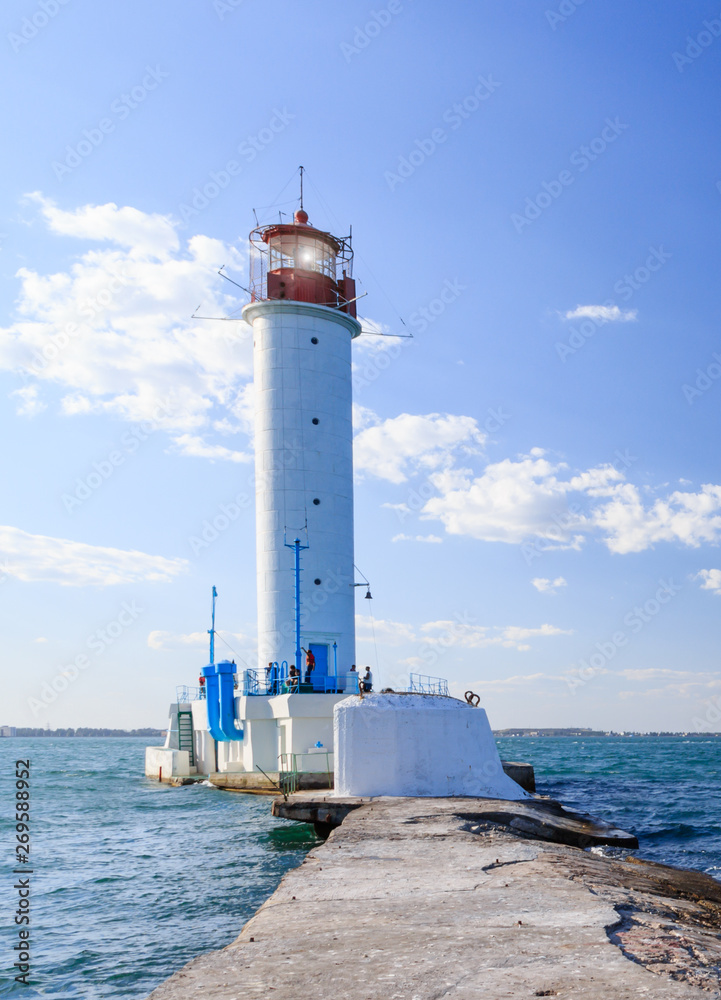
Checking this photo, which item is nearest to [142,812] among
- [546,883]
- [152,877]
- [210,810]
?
[210,810]

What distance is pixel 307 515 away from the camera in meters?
34.8

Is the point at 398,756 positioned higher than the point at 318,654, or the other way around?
the point at 318,654

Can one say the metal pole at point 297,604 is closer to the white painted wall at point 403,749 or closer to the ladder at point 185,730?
the ladder at point 185,730

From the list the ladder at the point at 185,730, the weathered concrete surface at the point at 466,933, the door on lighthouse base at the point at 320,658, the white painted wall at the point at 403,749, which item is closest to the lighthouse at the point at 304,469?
the door on lighthouse base at the point at 320,658

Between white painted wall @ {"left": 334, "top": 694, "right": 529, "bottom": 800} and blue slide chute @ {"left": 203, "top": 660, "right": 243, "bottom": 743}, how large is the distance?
1343cm

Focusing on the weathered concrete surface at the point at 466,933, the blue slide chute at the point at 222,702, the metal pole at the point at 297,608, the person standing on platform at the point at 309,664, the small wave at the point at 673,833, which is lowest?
the small wave at the point at 673,833

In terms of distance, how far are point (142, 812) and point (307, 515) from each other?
1279cm

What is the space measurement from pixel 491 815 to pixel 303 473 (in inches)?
813

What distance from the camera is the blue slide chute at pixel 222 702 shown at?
3195 cm

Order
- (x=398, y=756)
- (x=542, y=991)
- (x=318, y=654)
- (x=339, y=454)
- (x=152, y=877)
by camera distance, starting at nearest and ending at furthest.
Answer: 1. (x=542, y=991)
2. (x=152, y=877)
3. (x=398, y=756)
4. (x=318, y=654)
5. (x=339, y=454)

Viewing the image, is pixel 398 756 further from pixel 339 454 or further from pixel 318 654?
pixel 339 454

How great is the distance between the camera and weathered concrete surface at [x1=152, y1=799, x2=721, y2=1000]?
21.3 feet

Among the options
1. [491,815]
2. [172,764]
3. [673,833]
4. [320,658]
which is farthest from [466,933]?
[172,764]

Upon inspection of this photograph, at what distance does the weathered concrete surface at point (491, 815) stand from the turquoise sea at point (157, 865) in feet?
3.21
